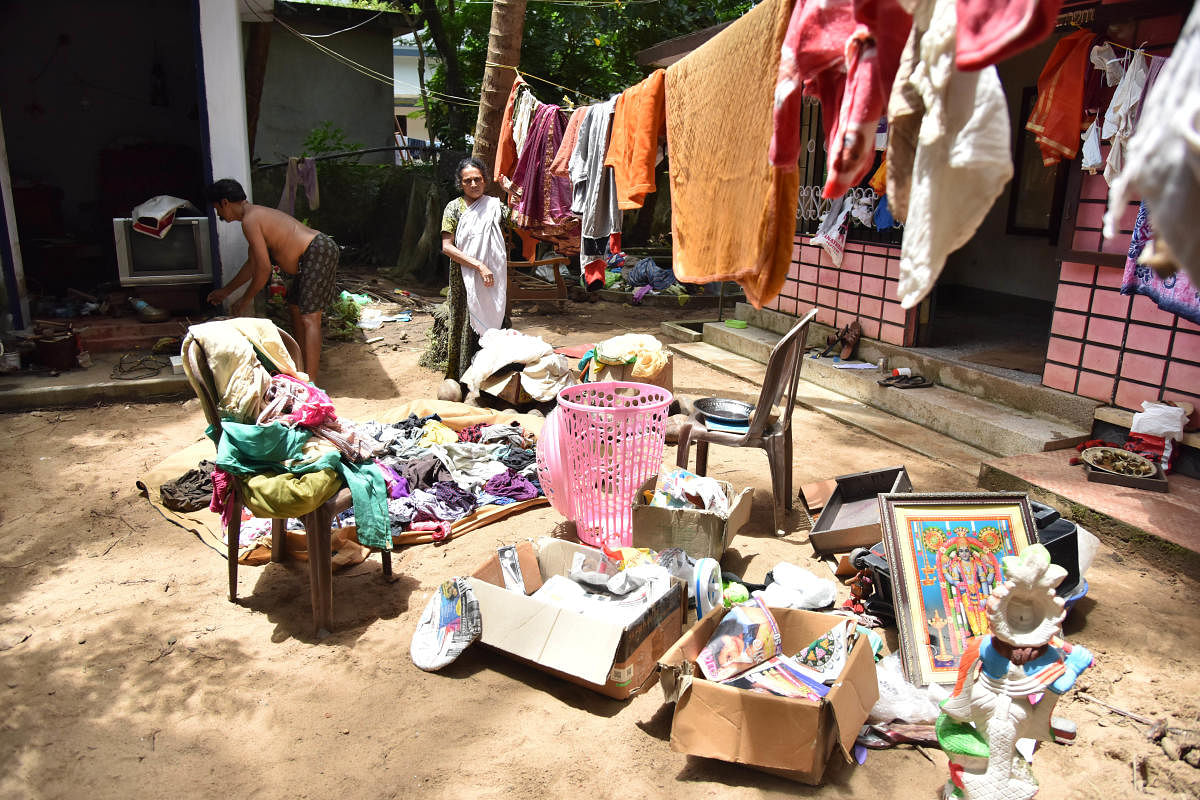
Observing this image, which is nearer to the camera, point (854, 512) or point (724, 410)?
point (854, 512)

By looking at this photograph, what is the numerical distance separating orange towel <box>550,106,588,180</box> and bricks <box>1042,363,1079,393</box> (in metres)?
3.47

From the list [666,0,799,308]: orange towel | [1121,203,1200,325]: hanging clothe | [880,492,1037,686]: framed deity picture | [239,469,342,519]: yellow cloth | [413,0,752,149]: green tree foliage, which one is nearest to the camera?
[666,0,799,308]: orange towel

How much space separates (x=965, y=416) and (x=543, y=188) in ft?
11.2

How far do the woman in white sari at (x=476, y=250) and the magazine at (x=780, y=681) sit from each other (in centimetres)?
430

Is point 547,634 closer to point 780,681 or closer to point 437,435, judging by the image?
point 780,681

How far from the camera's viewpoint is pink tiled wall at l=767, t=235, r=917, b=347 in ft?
22.8

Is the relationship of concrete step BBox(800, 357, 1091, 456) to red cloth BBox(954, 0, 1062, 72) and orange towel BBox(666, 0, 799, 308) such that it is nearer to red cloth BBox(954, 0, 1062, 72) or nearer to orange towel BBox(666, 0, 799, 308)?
orange towel BBox(666, 0, 799, 308)

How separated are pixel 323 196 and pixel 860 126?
12954mm

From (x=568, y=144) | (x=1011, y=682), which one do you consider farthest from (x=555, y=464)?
(x=568, y=144)

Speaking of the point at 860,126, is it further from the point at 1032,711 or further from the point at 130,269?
the point at 130,269

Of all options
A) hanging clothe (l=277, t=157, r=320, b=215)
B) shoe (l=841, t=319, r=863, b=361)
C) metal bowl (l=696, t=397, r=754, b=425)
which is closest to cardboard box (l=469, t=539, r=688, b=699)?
metal bowl (l=696, t=397, r=754, b=425)

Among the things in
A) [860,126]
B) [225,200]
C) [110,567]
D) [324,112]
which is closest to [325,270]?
[225,200]

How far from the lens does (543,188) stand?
601 cm

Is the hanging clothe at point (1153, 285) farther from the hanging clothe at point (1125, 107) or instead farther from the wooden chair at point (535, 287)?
the wooden chair at point (535, 287)
